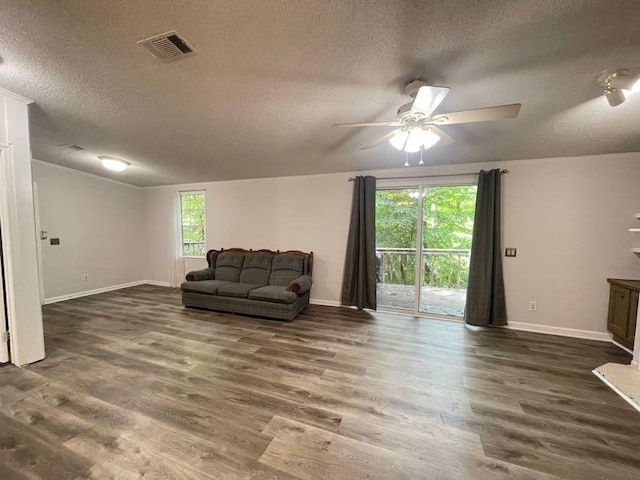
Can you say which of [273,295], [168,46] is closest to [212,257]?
[273,295]

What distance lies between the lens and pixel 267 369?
2375mm

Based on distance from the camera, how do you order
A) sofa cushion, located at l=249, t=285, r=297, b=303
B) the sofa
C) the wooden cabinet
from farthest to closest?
the sofa
sofa cushion, located at l=249, t=285, r=297, b=303
the wooden cabinet

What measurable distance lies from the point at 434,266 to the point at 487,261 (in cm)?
79

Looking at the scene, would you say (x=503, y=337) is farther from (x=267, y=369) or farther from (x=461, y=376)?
(x=267, y=369)

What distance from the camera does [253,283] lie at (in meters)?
4.36

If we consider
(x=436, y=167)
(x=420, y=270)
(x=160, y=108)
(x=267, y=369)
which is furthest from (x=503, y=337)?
(x=160, y=108)

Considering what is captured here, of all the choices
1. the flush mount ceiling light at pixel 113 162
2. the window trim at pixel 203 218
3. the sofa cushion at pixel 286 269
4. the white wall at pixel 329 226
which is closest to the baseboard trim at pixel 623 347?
the white wall at pixel 329 226

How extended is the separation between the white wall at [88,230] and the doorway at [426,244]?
18.7ft

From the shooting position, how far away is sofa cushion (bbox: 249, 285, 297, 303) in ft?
11.6

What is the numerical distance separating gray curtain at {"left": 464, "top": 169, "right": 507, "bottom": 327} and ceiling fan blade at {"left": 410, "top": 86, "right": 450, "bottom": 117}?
218 cm

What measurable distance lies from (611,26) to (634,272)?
10.3 ft

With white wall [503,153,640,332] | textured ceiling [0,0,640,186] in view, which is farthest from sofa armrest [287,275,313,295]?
white wall [503,153,640,332]

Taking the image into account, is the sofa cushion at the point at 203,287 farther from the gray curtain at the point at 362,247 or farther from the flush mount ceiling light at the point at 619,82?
the flush mount ceiling light at the point at 619,82

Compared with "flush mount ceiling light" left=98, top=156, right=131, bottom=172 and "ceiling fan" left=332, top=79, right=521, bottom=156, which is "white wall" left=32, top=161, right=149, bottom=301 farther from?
"ceiling fan" left=332, top=79, right=521, bottom=156
